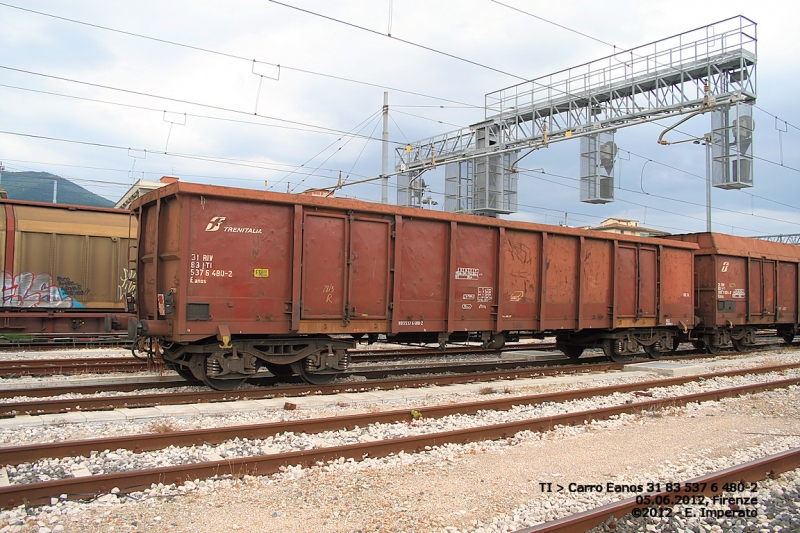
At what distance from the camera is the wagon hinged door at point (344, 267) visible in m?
9.55

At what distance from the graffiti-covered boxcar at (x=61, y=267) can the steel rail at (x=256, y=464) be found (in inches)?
408

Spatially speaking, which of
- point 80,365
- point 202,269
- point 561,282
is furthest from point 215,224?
point 561,282

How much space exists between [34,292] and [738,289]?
20.9m

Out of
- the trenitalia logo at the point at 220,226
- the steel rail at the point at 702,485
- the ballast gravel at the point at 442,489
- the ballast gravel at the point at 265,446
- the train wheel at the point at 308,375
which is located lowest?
the ballast gravel at the point at 442,489

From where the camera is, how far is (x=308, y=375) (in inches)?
392

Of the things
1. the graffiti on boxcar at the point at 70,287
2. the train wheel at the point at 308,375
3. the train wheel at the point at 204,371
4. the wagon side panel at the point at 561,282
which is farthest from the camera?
the graffiti on boxcar at the point at 70,287

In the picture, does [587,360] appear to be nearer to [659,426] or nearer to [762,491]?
[659,426]

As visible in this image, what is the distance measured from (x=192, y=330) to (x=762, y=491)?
24.4ft

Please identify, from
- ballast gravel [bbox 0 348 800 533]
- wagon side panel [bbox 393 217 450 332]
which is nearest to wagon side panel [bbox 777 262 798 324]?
ballast gravel [bbox 0 348 800 533]

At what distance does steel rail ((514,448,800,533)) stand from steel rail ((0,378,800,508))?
224cm

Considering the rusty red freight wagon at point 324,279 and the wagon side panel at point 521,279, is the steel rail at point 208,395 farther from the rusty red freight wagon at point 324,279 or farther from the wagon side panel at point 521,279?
the wagon side panel at point 521,279

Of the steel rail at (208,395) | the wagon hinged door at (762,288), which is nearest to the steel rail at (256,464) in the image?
the steel rail at (208,395)

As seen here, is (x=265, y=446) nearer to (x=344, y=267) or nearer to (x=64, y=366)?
(x=344, y=267)

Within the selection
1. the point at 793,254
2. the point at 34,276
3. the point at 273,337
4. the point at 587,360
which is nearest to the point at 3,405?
the point at 273,337
